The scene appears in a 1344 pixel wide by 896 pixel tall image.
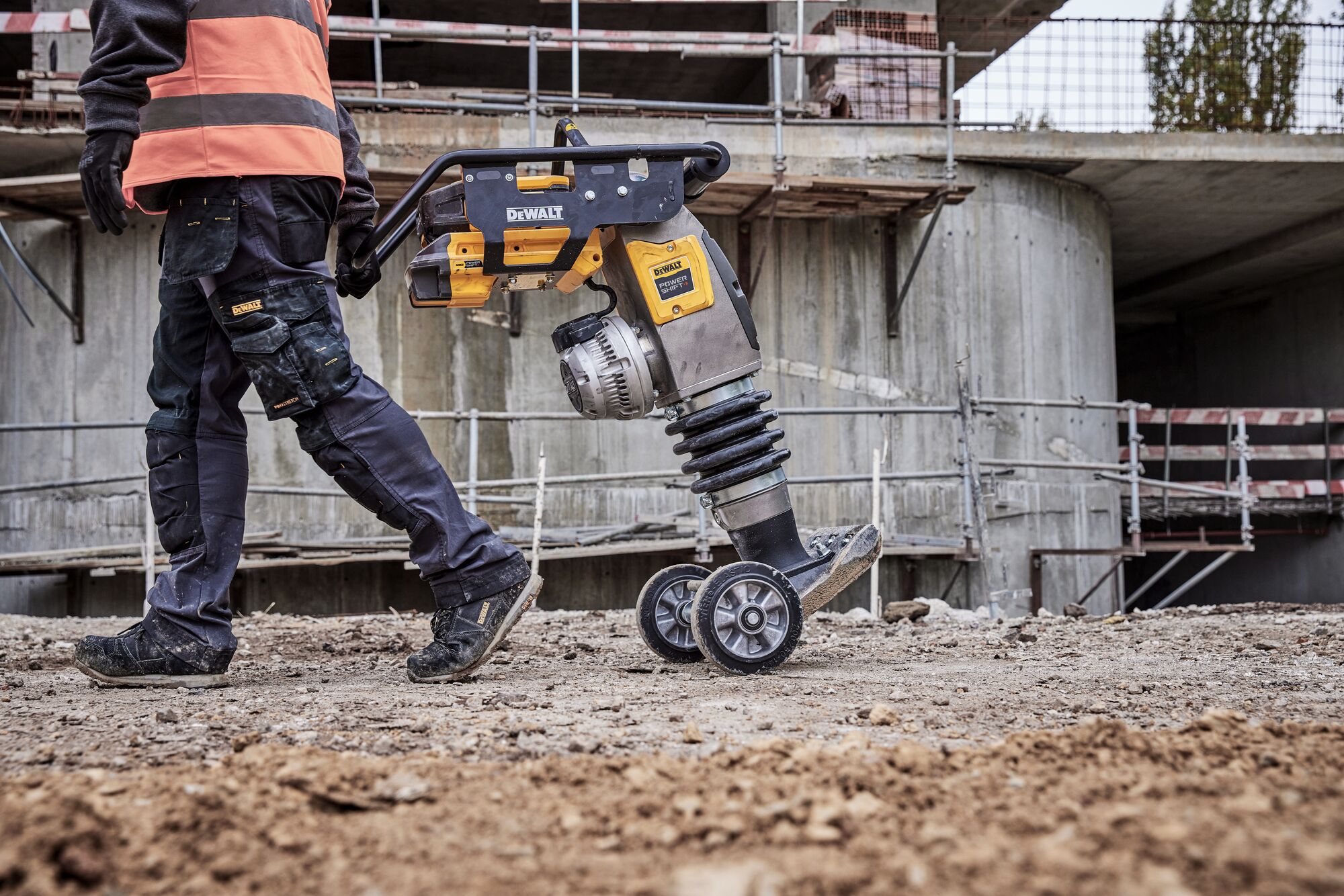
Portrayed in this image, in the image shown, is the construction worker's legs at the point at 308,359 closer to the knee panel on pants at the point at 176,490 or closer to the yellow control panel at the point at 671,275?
the knee panel on pants at the point at 176,490

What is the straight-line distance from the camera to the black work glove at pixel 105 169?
101 inches

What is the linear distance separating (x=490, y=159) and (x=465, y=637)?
3.82ft

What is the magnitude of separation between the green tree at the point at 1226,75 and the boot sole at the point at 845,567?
10171 mm

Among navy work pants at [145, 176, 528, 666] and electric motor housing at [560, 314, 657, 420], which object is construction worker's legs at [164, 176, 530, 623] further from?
electric motor housing at [560, 314, 657, 420]

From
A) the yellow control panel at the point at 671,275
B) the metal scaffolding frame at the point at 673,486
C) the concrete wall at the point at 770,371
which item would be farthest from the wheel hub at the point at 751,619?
the concrete wall at the point at 770,371

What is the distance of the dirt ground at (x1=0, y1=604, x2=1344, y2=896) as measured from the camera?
Answer: 3.75 feet

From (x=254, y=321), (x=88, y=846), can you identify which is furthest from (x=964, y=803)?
(x=254, y=321)

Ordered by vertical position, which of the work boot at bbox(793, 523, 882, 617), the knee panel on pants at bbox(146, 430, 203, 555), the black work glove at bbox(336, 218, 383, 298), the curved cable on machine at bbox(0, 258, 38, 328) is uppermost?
the curved cable on machine at bbox(0, 258, 38, 328)

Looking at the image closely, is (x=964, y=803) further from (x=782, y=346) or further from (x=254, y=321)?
→ (x=782, y=346)

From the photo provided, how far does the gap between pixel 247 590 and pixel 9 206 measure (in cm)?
347

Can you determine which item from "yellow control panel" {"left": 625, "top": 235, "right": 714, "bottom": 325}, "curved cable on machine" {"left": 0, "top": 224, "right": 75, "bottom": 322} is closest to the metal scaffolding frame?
"curved cable on machine" {"left": 0, "top": 224, "right": 75, "bottom": 322}

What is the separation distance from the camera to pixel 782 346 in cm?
984

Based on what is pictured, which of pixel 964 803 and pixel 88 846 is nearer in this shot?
pixel 88 846

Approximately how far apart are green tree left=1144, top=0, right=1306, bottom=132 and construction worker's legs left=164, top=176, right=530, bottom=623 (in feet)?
35.5
